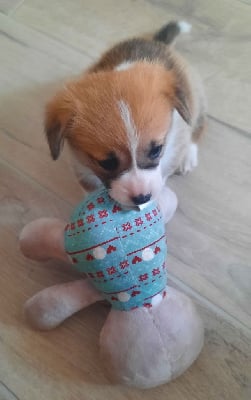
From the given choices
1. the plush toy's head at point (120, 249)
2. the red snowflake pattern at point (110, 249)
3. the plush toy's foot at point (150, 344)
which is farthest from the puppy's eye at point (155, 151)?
the plush toy's foot at point (150, 344)

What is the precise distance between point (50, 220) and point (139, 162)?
0.31 metres

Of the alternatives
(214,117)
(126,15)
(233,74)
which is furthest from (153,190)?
(126,15)

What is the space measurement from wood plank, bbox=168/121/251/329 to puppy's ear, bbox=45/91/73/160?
43 cm

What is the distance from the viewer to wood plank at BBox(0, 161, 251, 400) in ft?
3.43

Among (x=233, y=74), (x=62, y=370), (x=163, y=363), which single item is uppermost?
(x=233, y=74)

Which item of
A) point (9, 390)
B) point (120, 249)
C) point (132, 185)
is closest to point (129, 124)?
point (132, 185)

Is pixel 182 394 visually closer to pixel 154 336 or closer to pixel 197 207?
pixel 154 336

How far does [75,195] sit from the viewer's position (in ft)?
4.45

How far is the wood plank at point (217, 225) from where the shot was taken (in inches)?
46.0

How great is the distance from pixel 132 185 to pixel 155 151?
9cm

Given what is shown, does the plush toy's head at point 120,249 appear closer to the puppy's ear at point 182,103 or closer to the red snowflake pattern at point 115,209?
the red snowflake pattern at point 115,209

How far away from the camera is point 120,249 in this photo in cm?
90

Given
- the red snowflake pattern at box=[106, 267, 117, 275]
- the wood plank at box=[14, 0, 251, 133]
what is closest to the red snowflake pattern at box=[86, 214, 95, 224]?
the red snowflake pattern at box=[106, 267, 117, 275]

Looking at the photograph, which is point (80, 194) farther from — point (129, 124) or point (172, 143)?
point (129, 124)
